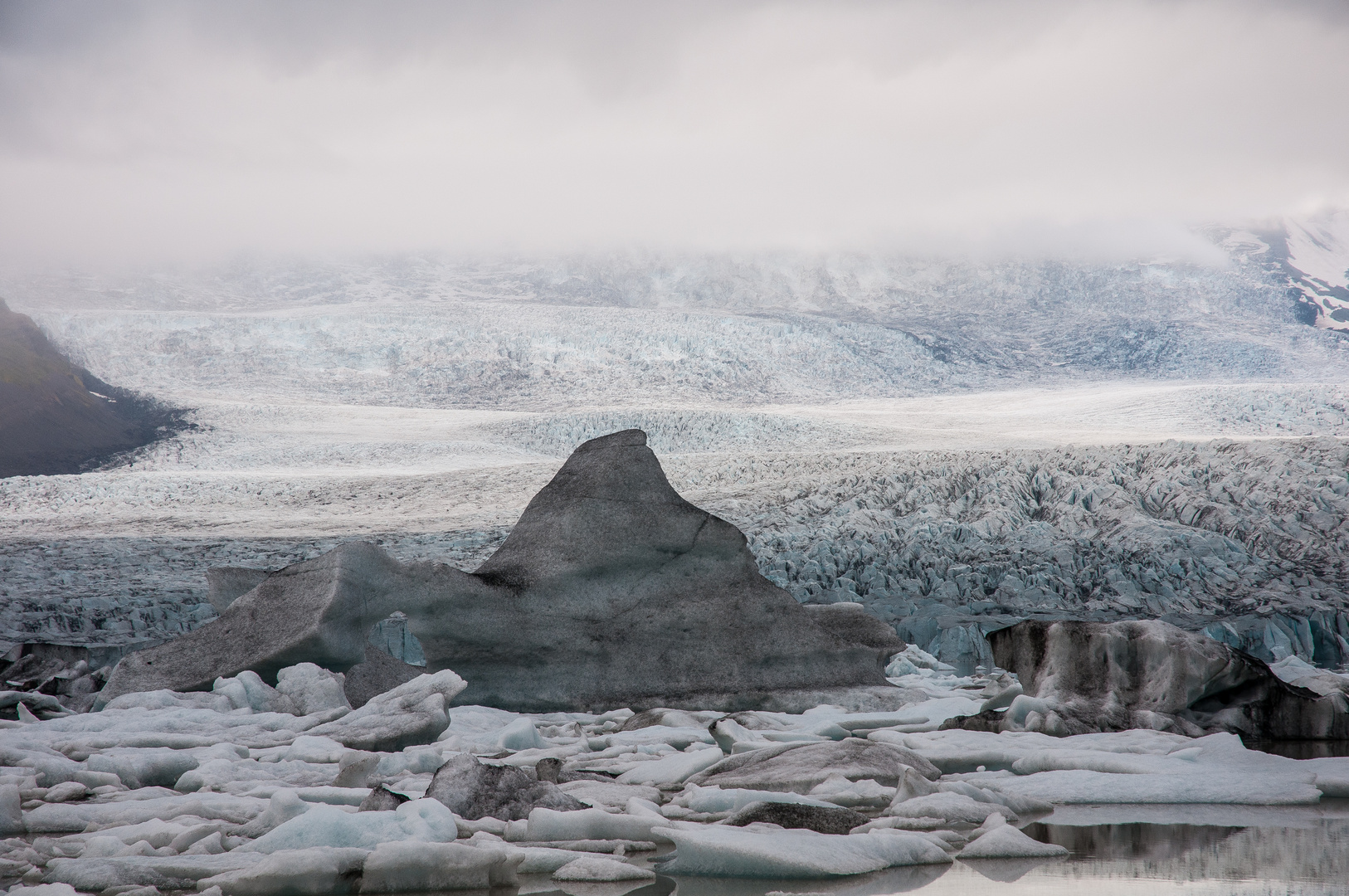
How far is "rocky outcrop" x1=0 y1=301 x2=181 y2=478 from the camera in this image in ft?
69.5

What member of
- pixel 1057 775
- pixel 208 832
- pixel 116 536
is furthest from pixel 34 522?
pixel 1057 775

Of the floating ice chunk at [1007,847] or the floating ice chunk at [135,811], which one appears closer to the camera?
the floating ice chunk at [1007,847]

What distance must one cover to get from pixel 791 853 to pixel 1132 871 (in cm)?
72

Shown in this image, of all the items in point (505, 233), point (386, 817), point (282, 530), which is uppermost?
point (505, 233)

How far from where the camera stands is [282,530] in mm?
13094

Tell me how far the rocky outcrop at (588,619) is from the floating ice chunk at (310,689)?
18 cm

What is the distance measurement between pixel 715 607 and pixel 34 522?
1232 centimetres

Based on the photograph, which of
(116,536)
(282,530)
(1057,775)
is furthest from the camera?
(282,530)

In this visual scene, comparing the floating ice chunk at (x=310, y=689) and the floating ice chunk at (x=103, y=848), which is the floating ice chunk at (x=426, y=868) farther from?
the floating ice chunk at (x=310, y=689)

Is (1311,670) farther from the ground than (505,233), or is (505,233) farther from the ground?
(505,233)

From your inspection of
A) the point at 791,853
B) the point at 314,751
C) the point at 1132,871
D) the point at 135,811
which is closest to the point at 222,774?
the point at 314,751

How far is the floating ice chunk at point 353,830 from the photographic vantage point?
2266mm

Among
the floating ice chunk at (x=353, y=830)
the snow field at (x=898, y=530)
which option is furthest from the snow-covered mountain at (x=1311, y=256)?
the floating ice chunk at (x=353, y=830)

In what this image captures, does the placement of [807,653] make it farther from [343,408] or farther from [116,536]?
[343,408]
